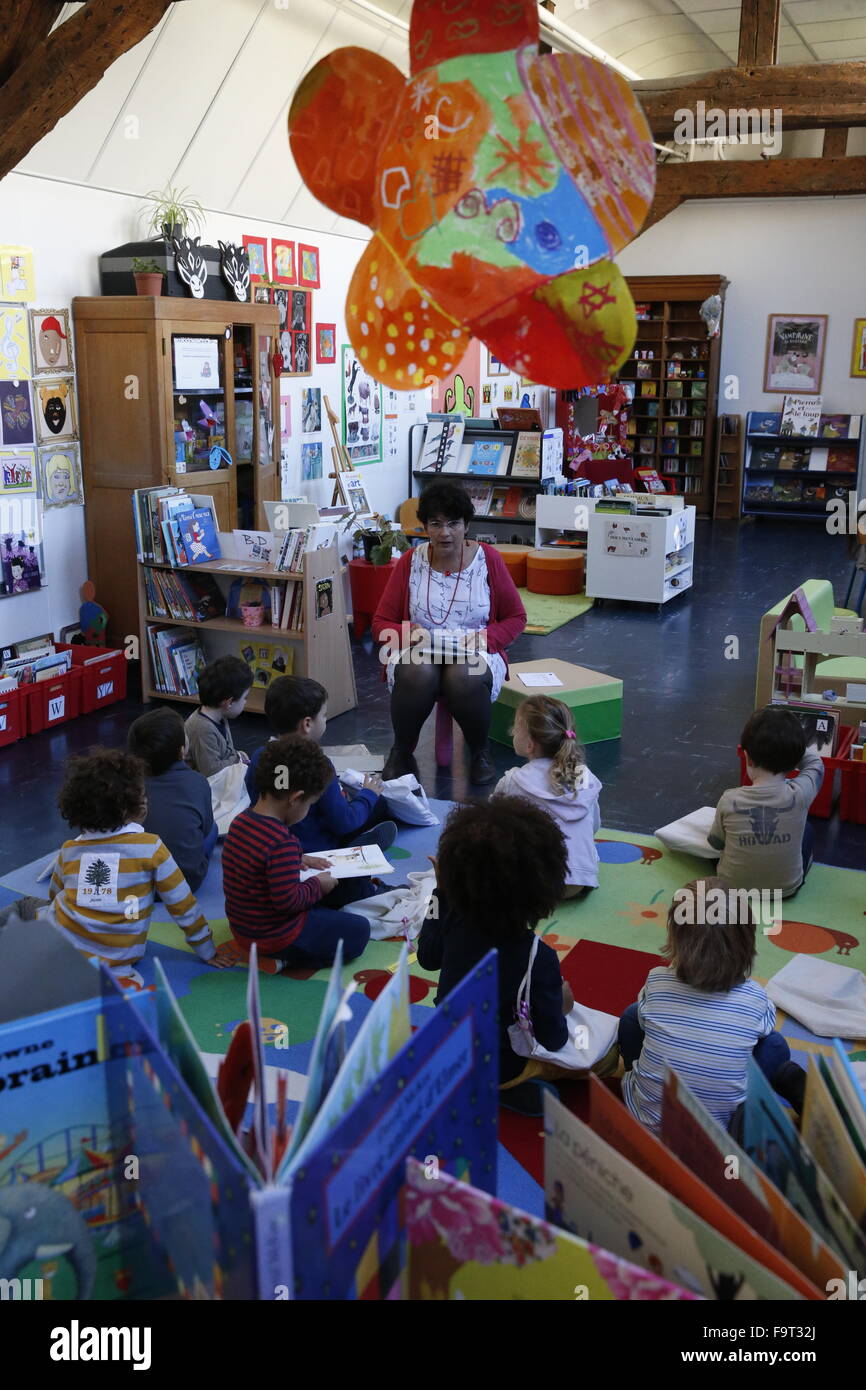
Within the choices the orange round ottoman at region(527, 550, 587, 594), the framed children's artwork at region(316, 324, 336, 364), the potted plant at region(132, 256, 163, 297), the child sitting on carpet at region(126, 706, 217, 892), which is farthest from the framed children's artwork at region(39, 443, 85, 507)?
the orange round ottoman at region(527, 550, 587, 594)

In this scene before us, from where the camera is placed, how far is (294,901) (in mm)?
3516

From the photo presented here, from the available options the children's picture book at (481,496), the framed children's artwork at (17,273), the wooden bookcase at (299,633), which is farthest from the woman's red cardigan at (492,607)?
the children's picture book at (481,496)

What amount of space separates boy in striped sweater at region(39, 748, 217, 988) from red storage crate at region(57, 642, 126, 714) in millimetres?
2958

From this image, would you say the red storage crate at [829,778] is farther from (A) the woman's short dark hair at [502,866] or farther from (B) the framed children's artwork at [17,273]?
(B) the framed children's artwork at [17,273]

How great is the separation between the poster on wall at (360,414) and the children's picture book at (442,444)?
558mm

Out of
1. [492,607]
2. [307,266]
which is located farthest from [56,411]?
[307,266]

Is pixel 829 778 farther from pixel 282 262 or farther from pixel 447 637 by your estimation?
pixel 282 262

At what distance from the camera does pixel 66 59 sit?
4508 millimetres

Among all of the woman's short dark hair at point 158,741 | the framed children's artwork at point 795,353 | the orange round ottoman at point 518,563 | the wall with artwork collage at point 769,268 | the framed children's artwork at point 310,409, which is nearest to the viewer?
the woman's short dark hair at point 158,741

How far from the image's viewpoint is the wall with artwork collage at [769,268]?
13.0 m

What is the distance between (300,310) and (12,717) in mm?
4311

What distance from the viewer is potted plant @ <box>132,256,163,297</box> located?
21.0ft
